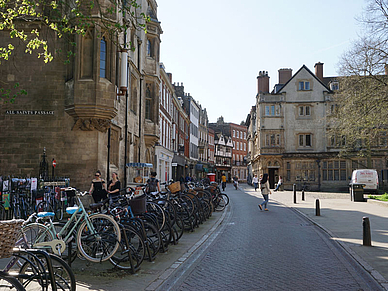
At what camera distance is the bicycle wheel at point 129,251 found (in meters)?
6.78

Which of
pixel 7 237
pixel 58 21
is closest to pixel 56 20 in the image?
pixel 58 21

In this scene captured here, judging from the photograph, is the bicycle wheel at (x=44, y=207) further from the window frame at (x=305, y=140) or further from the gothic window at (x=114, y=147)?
the window frame at (x=305, y=140)

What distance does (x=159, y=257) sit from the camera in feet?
26.9

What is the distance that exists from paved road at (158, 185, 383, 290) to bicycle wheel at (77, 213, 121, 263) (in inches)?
46.9

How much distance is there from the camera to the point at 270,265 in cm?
753

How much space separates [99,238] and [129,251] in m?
0.57

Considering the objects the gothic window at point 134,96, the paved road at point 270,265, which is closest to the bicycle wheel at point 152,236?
the paved road at point 270,265

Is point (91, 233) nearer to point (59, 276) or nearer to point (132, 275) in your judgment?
point (132, 275)

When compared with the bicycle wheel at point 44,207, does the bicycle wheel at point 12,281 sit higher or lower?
higher

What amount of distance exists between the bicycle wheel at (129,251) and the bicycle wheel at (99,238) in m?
0.14

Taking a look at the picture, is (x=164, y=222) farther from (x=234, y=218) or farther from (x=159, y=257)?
(x=234, y=218)

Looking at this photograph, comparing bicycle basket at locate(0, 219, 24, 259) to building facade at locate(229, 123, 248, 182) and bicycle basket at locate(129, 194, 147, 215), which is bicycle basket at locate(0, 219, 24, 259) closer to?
bicycle basket at locate(129, 194, 147, 215)

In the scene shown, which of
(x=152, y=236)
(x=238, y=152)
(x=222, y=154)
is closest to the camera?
(x=152, y=236)

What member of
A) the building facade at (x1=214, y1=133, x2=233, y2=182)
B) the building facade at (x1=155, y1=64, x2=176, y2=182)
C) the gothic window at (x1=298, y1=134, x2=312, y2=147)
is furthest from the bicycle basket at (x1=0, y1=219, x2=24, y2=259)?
the building facade at (x1=214, y1=133, x2=233, y2=182)
